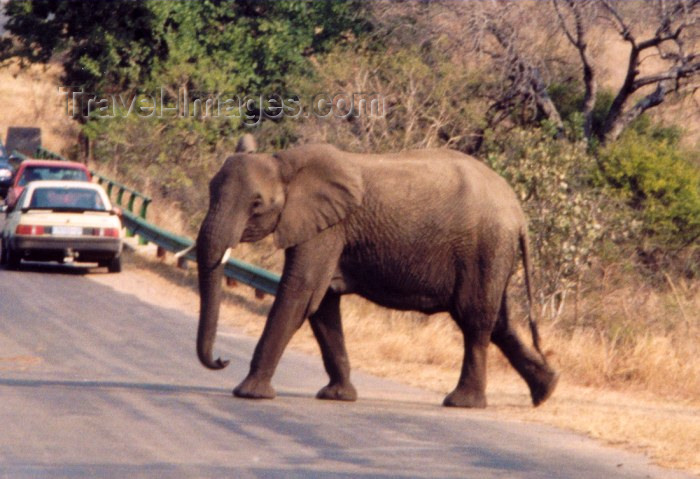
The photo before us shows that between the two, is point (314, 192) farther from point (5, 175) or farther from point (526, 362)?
point (5, 175)

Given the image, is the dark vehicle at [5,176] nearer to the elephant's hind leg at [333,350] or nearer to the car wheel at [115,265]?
the car wheel at [115,265]

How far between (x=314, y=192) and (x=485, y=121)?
1819cm

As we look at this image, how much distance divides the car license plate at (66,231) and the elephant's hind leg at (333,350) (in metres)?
10.6

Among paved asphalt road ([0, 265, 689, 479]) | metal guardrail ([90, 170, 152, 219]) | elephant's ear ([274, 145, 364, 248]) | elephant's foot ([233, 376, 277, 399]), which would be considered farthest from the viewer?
metal guardrail ([90, 170, 152, 219])

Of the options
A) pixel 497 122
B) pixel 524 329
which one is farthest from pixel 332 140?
pixel 524 329

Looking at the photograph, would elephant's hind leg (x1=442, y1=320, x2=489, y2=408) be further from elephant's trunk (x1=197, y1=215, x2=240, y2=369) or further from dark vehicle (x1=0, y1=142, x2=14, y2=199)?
dark vehicle (x1=0, y1=142, x2=14, y2=199)

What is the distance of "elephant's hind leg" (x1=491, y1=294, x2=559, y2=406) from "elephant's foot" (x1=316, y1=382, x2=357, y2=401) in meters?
1.52

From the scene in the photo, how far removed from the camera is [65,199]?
76.9ft

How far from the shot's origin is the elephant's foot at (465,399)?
12625 millimetres

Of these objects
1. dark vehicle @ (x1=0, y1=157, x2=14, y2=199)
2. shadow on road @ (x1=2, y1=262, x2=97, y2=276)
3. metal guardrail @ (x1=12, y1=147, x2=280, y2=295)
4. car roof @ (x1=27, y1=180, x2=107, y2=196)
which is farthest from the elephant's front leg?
dark vehicle @ (x1=0, y1=157, x2=14, y2=199)

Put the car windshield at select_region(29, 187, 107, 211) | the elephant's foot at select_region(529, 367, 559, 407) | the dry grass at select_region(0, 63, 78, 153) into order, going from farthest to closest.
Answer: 1. the dry grass at select_region(0, 63, 78, 153)
2. the car windshield at select_region(29, 187, 107, 211)
3. the elephant's foot at select_region(529, 367, 559, 407)

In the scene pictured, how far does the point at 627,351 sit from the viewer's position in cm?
1553

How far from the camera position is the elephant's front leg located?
40.6ft

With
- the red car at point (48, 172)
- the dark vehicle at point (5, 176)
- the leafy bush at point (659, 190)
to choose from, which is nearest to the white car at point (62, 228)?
the red car at point (48, 172)
